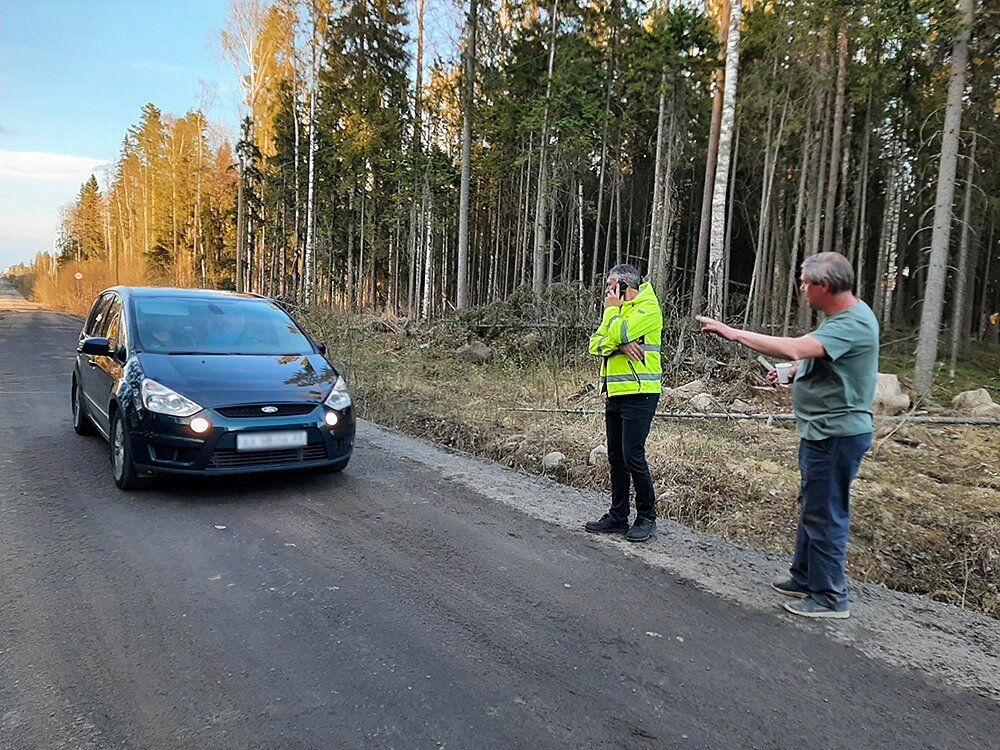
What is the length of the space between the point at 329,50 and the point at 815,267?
2712 cm

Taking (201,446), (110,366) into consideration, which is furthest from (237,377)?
(110,366)

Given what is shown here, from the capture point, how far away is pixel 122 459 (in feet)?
16.5

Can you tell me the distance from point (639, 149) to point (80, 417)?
25485mm

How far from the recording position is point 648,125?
2508 cm

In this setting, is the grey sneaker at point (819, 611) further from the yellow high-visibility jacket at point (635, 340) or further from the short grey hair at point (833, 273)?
the short grey hair at point (833, 273)

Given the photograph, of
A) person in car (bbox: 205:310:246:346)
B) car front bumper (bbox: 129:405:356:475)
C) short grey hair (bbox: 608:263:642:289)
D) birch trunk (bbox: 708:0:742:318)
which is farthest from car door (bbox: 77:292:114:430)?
birch trunk (bbox: 708:0:742:318)

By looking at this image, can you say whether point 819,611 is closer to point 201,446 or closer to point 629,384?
point 629,384

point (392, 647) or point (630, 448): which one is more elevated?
point (630, 448)

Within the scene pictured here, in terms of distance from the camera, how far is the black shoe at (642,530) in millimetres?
4422

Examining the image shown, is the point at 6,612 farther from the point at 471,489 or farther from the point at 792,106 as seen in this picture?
the point at 792,106

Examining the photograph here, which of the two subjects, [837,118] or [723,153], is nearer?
[723,153]

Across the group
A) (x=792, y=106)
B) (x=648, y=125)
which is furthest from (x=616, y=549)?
(x=648, y=125)

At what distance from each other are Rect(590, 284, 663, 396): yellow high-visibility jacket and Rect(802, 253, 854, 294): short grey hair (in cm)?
118

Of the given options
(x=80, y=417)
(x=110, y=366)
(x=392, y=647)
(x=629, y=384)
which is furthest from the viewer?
(x=80, y=417)
